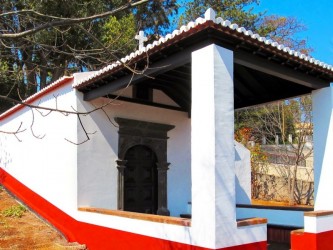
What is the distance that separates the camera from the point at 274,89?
761 centimetres

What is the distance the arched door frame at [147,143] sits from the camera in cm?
799

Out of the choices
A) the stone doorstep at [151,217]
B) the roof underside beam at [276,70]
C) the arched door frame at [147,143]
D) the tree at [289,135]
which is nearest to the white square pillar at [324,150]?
the roof underside beam at [276,70]

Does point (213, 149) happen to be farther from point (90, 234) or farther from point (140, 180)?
point (140, 180)

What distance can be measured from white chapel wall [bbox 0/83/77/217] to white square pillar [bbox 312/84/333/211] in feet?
14.7

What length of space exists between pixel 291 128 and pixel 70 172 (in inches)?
633

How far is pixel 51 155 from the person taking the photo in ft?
27.2

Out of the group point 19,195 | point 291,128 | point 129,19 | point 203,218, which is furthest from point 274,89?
point 291,128

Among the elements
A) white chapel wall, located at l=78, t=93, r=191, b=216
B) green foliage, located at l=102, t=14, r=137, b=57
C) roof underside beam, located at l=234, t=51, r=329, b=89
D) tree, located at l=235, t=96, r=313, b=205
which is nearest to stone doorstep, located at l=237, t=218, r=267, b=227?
roof underside beam, located at l=234, t=51, r=329, b=89

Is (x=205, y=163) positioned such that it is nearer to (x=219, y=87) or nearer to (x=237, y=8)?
(x=219, y=87)

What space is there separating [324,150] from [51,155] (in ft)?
18.2

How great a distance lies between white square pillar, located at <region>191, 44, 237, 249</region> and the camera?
4605mm

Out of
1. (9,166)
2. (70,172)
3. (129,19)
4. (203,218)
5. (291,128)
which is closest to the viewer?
(203,218)

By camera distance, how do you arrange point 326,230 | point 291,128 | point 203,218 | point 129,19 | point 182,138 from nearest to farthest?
point 203,218 < point 326,230 < point 182,138 < point 129,19 < point 291,128

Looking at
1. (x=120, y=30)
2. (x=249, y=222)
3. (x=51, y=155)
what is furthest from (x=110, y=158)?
(x=120, y=30)
